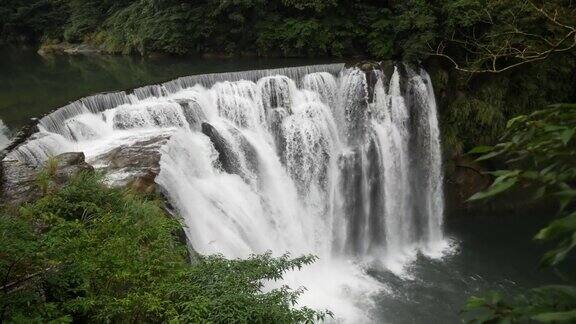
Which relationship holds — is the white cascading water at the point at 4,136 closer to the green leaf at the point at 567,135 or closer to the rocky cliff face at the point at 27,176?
the rocky cliff face at the point at 27,176

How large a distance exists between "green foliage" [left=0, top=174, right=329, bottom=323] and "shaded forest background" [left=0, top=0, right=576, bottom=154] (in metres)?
6.00

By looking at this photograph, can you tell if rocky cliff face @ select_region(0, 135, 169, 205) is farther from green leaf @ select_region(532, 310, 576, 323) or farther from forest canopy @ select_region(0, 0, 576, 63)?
forest canopy @ select_region(0, 0, 576, 63)

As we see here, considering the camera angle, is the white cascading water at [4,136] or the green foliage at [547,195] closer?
the green foliage at [547,195]

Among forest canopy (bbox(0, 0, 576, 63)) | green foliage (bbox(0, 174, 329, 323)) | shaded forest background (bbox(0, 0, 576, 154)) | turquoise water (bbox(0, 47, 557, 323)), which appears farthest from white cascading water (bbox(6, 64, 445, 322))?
green foliage (bbox(0, 174, 329, 323))

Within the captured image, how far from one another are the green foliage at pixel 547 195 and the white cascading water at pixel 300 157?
7.31 meters

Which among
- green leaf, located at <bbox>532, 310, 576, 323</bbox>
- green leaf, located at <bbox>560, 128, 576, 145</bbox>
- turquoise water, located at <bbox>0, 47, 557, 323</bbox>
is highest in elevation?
green leaf, located at <bbox>560, 128, 576, 145</bbox>

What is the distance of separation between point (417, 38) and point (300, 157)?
5.46m

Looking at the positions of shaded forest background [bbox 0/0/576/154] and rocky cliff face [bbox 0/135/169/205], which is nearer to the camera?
rocky cliff face [bbox 0/135/169/205]

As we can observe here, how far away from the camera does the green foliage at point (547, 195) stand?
4.63 ft

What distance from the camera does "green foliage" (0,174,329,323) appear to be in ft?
12.4

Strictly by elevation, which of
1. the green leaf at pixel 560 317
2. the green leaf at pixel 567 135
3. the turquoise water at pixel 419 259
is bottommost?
the turquoise water at pixel 419 259

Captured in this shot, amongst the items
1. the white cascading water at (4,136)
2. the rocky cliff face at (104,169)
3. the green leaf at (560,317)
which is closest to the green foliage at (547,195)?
the green leaf at (560,317)

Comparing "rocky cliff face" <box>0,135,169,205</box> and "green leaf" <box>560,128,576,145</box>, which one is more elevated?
"green leaf" <box>560,128,576,145</box>

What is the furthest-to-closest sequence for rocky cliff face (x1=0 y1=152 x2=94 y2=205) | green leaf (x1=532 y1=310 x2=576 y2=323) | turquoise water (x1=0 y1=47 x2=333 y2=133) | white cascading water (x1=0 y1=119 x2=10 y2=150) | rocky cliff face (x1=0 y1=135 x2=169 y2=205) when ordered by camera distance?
turquoise water (x1=0 y1=47 x2=333 y2=133)
white cascading water (x1=0 y1=119 x2=10 y2=150)
rocky cliff face (x1=0 y1=135 x2=169 y2=205)
rocky cliff face (x1=0 y1=152 x2=94 y2=205)
green leaf (x1=532 y1=310 x2=576 y2=323)
